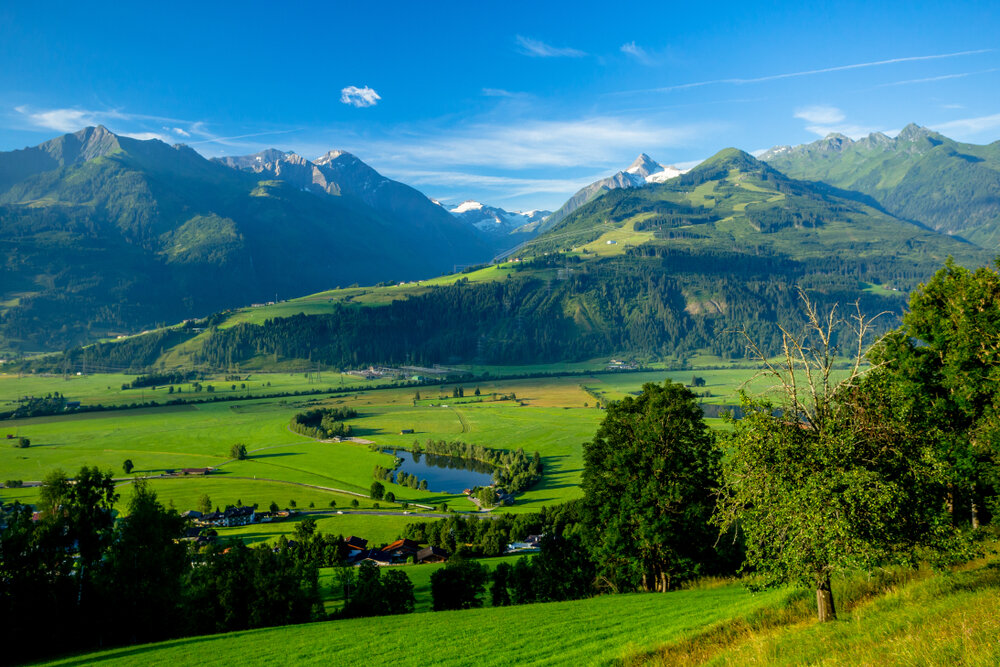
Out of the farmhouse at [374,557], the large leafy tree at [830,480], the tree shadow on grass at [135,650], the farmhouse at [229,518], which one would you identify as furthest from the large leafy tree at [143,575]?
the farmhouse at [229,518]

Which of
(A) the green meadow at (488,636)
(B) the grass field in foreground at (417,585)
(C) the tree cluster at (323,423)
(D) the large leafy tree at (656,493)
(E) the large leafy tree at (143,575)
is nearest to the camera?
(A) the green meadow at (488,636)

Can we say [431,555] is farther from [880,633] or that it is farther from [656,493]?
[880,633]

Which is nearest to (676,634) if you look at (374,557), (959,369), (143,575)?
(959,369)

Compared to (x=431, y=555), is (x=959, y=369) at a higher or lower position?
higher

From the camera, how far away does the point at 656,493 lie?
34.8 m

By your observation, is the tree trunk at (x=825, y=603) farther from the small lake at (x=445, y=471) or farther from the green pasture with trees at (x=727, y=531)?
the small lake at (x=445, y=471)

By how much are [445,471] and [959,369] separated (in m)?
108

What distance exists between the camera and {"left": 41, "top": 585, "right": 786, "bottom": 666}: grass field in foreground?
2053 centimetres

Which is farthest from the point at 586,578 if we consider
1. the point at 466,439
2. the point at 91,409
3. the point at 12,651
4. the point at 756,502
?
the point at 91,409

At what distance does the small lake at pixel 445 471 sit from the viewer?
11594 cm

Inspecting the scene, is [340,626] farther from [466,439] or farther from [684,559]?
[466,439]

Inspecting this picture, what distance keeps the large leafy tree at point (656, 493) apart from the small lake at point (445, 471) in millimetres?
76905

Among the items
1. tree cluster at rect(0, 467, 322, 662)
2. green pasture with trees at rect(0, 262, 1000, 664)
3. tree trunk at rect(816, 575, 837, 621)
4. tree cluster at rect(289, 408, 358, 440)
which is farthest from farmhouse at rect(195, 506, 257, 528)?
tree trunk at rect(816, 575, 837, 621)

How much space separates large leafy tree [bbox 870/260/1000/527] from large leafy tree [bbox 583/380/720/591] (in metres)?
11.5
